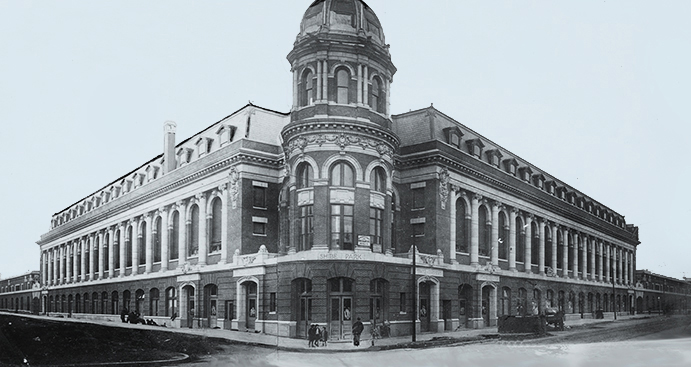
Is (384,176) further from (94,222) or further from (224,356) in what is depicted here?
(94,222)

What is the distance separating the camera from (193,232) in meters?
36.2

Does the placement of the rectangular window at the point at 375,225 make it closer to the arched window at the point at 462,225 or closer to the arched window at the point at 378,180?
the arched window at the point at 378,180

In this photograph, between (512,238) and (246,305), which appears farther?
(512,238)

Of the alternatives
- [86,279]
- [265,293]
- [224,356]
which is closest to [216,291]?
[265,293]

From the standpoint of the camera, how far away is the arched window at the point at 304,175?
95.5 feet

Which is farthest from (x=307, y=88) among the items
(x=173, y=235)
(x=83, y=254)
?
(x=83, y=254)

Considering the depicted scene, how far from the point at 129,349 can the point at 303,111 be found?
1429cm

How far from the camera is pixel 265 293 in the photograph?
31.5 meters

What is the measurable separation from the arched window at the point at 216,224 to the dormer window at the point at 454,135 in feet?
49.6

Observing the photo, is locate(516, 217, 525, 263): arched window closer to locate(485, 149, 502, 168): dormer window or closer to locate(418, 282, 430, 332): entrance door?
locate(485, 149, 502, 168): dormer window

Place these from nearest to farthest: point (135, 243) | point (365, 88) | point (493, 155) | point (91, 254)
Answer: point (365, 88) → point (91, 254) → point (135, 243) → point (493, 155)

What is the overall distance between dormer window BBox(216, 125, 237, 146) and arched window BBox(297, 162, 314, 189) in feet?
26.8

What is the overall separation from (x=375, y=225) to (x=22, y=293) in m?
17.2

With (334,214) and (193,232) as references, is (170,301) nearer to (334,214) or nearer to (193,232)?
(193,232)
